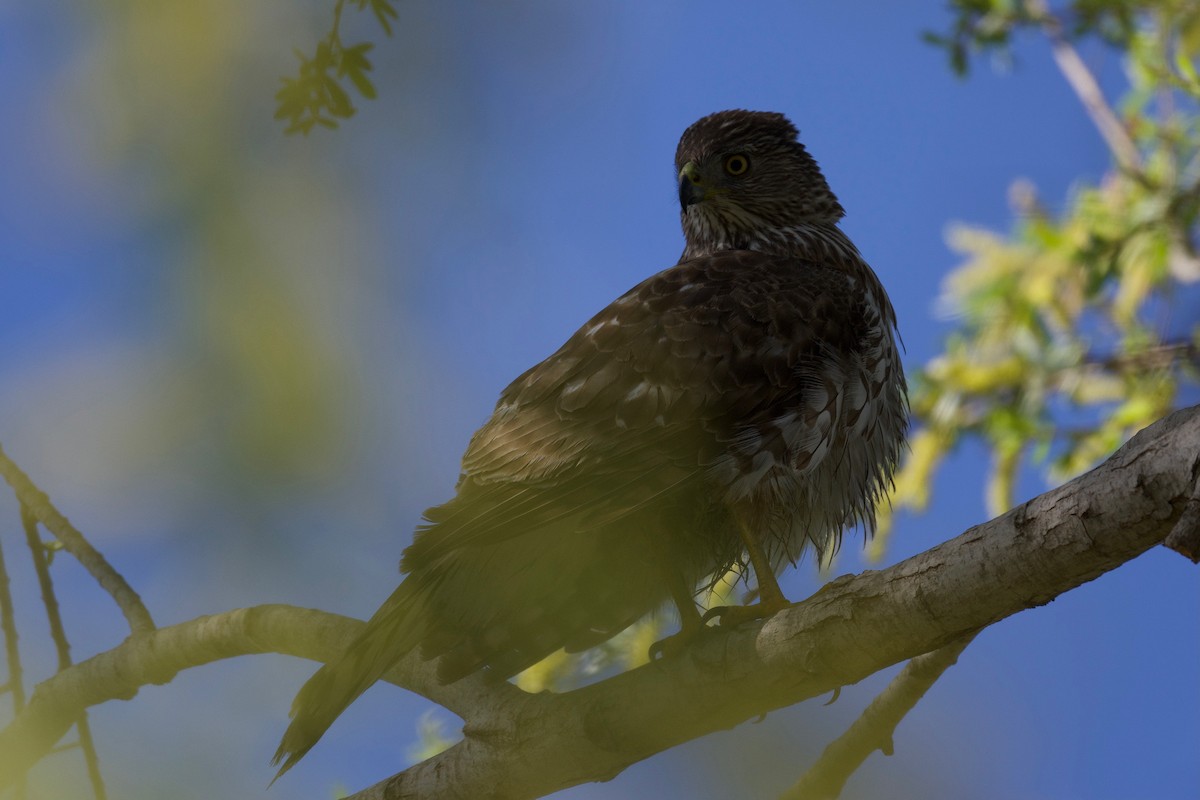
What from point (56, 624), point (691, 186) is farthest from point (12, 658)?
point (691, 186)

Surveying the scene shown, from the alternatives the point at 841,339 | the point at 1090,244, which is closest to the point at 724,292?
the point at 841,339

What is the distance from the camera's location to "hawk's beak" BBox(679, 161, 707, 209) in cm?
488

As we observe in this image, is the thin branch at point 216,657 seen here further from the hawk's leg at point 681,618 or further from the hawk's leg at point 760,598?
the hawk's leg at point 760,598

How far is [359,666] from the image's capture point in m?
3.08

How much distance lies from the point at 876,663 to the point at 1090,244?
12.9ft

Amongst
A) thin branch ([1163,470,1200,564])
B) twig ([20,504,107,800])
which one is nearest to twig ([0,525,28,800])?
twig ([20,504,107,800])

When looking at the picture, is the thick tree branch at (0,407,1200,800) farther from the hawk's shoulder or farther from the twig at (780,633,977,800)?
the hawk's shoulder

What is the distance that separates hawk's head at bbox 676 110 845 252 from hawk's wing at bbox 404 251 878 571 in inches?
38.9

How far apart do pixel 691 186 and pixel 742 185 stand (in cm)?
21

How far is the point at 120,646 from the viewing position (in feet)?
12.4

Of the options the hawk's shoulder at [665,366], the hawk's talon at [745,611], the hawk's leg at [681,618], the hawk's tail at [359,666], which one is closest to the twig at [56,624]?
the hawk's tail at [359,666]

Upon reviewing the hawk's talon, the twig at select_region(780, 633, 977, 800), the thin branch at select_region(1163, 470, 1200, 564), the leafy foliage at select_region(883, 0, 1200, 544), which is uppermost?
the leafy foliage at select_region(883, 0, 1200, 544)

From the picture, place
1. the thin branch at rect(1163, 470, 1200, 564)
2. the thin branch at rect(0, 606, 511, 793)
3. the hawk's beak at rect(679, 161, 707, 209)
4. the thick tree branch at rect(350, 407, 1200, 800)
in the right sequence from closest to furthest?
1. the thin branch at rect(1163, 470, 1200, 564)
2. the thick tree branch at rect(350, 407, 1200, 800)
3. the thin branch at rect(0, 606, 511, 793)
4. the hawk's beak at rect(679, 161, 707, 209)

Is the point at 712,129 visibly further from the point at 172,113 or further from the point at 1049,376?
the point at 172,113
